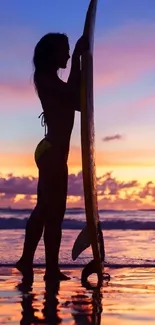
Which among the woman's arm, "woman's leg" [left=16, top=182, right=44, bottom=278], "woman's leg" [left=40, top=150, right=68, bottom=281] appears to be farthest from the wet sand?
the woman's arm

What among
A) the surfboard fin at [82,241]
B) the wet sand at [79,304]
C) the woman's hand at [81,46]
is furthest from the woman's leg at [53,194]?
the woman's hand at [81,46]

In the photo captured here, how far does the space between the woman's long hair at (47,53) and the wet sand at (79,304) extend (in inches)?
61.9

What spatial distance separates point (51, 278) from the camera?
4.99 m

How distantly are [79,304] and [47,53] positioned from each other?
81.3 inches

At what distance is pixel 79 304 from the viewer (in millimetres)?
3730

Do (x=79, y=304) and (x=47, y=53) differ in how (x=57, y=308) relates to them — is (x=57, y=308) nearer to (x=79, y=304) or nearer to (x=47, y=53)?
(x=79, y=304)

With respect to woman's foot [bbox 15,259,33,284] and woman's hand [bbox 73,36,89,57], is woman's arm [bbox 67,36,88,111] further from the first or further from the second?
woman's foot [bbox 15,259,33,284]

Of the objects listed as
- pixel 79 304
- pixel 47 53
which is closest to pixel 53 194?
pixel 47 53

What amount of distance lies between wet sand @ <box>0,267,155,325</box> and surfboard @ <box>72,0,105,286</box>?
0.75ft

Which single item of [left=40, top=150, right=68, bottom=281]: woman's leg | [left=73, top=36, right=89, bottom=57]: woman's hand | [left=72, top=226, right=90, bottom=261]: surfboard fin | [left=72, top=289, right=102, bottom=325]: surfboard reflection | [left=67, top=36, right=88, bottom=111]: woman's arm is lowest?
[left=72, top=289, right=102, bottom=325]: surfboard reflection

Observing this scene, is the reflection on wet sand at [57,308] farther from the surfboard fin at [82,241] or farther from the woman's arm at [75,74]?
the woman's arm at [75,74]

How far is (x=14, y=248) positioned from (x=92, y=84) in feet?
16.0

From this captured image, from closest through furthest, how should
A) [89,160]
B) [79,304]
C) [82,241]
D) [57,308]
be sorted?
1. [57,308]
2. [79,304]
3. [89,160]
4. [82,241]

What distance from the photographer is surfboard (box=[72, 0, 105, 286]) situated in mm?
4773
